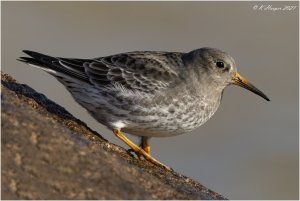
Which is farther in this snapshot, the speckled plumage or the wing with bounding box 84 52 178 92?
the wing with bounding box 84 52 178 92

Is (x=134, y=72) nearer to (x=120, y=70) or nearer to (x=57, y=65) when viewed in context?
(x=120, y=70)

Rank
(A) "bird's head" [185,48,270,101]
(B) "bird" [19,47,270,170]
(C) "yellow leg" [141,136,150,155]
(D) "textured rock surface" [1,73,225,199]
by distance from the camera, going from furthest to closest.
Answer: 1. (A) "bird's head" [185,48,270,101]
2. (C) "yellow leg" [141,136,150,155]
3. (B) "bird" [19,47,270,170]
4. (D) "textured rock surface" [1,73,225,199]

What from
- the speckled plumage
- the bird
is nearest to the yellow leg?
the bird

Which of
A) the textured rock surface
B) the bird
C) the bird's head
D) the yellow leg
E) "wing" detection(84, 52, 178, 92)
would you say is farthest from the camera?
the bird's head

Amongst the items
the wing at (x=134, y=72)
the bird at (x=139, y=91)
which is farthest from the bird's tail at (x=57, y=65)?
the wing at (x=134, y=72)

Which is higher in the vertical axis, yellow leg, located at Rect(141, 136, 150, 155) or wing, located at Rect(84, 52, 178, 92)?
wing, located at Rect(84, 52, 178, 92)

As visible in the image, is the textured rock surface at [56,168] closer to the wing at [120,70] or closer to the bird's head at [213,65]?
the wing at [120,70]

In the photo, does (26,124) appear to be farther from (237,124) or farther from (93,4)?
(93,4)

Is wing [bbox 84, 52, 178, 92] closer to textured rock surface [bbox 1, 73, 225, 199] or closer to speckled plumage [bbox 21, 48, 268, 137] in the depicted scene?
speckled plumage [bbox 21, 48, 268, 137]
